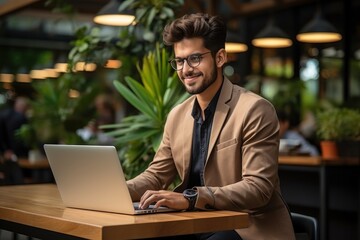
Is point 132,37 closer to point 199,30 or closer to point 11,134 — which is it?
point 199,30

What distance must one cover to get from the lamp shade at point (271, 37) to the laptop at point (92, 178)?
290 inches

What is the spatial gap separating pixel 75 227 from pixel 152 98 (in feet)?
7.42

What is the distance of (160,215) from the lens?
2715 mm

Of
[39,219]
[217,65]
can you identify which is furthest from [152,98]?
[39,219]

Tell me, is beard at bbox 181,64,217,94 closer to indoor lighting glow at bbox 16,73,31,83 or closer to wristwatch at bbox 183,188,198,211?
wristwatch at bbox 183,188,198,211

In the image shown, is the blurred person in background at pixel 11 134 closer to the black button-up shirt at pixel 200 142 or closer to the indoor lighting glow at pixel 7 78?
the indoor lighting glow at pixel 7 78

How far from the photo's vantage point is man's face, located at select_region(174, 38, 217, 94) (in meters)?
3.13

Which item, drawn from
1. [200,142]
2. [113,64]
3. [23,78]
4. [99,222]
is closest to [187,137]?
[200,142]

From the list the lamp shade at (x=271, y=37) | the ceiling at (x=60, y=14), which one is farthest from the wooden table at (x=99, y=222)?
the lamp shade at (x=271, y=37)

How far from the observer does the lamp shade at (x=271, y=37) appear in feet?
33.2

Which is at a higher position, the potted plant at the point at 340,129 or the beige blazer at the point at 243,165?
the beige blazer at the point at 243,165

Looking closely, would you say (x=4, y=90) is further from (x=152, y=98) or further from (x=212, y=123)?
(x=212, y=123)

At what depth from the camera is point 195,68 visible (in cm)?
313

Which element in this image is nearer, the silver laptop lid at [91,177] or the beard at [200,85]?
the silver laptop lid at [91,177]
